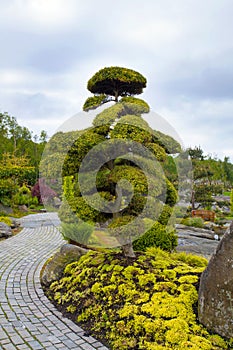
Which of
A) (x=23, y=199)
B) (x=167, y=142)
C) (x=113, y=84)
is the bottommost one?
(x=23, y=199)

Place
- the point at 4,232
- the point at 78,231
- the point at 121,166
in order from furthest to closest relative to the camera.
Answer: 1. the point at 4,232
2. the point at 78,231
3. the point at 121,166

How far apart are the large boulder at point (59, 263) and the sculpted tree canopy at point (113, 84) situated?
3.14 metres

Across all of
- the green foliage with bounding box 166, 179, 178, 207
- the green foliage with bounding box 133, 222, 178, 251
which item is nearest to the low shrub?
the green foliage with bounding box 133, 222, 178, 251

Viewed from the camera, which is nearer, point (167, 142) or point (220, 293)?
point (220, 293)

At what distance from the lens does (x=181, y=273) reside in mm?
5242

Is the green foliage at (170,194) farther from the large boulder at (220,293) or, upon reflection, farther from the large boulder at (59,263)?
the large boulder at (59,263)

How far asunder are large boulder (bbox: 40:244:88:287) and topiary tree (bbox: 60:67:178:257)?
136cm

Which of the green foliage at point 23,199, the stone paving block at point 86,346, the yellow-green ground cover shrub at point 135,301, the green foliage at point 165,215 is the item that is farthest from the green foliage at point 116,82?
the green foliage at point 23,199

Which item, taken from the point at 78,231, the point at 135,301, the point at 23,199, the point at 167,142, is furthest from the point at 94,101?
the point at 23,199

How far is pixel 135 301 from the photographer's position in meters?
4.55

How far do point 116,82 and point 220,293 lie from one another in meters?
4.18

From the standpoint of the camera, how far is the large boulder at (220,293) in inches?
146

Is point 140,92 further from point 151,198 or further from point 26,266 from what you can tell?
point 26,266

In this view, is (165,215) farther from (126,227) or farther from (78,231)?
(78,231)
